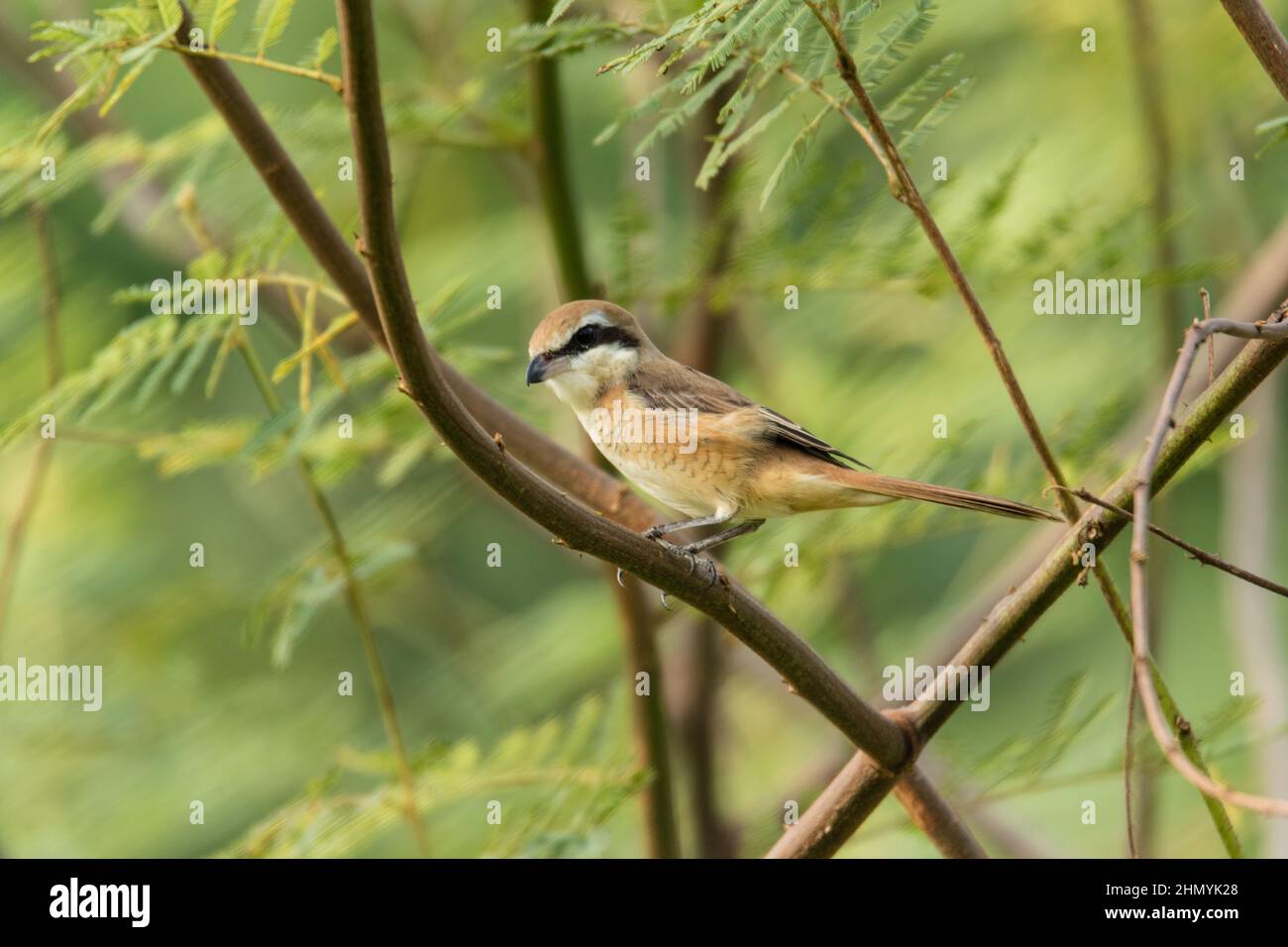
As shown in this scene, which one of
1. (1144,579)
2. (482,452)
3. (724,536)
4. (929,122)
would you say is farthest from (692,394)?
(1144,579)

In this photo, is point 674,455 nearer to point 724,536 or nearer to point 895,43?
point 724,536

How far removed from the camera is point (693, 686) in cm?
432

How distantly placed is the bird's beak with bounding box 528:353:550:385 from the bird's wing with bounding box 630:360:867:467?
261 mm

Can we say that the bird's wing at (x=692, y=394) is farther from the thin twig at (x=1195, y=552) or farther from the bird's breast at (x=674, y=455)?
the thin twig at (x=1195, y=552)

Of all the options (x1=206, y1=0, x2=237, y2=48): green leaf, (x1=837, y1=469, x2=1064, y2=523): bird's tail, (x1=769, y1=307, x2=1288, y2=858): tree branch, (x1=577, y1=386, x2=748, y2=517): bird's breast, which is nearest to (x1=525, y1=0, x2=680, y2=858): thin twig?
(x1=577, y1=386, x2=748, y2=517): bird's breast

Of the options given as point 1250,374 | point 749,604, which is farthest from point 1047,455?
point 749,604

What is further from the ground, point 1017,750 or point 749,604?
point 749,604

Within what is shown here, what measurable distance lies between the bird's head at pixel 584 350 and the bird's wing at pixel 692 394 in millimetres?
55

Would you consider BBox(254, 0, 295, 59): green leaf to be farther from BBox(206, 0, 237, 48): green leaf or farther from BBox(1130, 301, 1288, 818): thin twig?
BBox(1130, 301, 1288, 818): thin twig

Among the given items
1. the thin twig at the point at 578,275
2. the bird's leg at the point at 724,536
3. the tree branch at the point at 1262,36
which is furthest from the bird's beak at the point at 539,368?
the tree branch at the point at 1262,36

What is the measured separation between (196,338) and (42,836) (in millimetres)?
2900

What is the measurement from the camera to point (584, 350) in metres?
3.34
